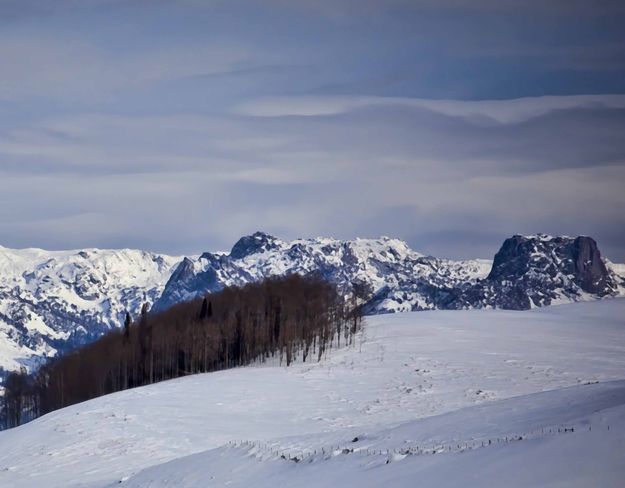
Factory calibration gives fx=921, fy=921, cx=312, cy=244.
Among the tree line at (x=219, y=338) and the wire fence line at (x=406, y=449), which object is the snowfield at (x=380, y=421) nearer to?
the wire fence line at (x=406, y=449)

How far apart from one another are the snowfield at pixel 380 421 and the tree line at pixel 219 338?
4966 millimetres

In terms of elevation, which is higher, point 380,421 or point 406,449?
point 406,449

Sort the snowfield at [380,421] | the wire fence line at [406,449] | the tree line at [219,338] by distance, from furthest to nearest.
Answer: the tree line at [219,338] < the wire fence line at [406,449] < the snowfield at [380,421]

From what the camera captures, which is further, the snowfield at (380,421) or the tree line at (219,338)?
the tree line at (219,338)

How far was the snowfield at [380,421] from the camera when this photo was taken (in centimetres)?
2933

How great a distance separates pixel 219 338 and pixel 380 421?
2150 inches

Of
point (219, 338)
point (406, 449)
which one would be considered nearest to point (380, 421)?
point (406, 449)

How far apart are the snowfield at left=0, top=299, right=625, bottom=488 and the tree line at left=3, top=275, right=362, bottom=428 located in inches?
196

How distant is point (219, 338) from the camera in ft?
373

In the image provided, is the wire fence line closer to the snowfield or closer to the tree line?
the snowfield

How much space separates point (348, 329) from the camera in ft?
383

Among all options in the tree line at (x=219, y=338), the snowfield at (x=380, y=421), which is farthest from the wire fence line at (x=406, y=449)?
the tree line at (x=219, y=338)

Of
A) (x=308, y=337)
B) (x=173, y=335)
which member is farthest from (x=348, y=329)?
(x=173, y=335)

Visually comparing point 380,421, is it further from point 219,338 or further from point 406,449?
point 219,338
